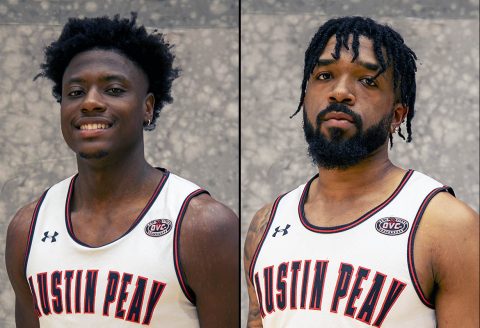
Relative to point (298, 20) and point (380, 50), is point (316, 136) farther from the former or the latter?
point (298, 20)

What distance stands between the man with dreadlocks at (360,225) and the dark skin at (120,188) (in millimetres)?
153

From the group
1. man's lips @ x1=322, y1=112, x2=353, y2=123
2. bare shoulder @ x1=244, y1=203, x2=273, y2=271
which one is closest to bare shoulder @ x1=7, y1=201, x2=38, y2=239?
bare shoulder @ x1=244, y1=203, x2=273, y2=271

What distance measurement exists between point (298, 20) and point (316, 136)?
0.86m

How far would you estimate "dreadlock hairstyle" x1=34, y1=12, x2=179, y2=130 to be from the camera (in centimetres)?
384

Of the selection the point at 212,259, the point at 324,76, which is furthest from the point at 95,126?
the point at 324,76

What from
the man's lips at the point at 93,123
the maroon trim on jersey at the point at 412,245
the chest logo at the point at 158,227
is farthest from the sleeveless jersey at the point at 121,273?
the maroon trim on jersey at the point at 412,245

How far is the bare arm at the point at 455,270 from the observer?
312 cm

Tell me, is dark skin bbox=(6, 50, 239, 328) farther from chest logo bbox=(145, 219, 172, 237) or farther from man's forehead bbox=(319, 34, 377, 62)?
man's forehead bbox=(319, 34, 377, 62)

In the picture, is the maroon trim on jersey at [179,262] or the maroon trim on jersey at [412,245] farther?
the maroon trim on jersey at [179,262]

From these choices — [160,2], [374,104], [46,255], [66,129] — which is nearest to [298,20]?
A: [160,2]

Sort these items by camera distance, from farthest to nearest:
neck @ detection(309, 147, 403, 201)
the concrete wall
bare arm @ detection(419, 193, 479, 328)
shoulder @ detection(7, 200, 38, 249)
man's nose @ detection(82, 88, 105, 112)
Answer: the concrete wall < shoulder @ detection(7, 200, 38, 249) < man's nose @ detection(82, 88, 105, 112) < neck @ detection(309, 147, 403, 201) < bare arm @ detection(419, 193, 479, 328)

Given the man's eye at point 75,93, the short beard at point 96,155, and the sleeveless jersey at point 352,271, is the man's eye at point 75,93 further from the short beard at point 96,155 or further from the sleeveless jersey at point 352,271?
the sleeveless jersey at point 352,271

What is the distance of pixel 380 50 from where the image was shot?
3.38 meters

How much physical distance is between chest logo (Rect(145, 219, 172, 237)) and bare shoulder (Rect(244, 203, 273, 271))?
0.31 m
